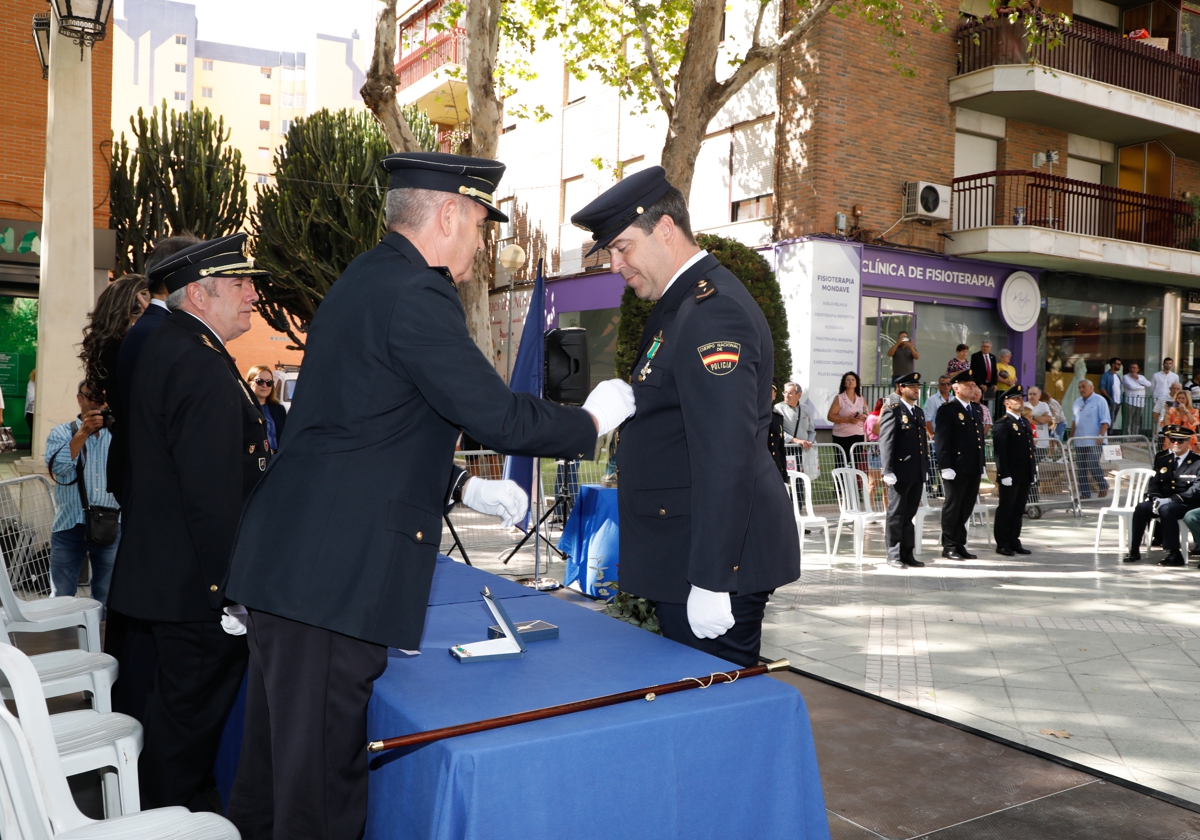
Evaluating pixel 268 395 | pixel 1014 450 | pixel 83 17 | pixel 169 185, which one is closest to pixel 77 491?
pixel 268 395

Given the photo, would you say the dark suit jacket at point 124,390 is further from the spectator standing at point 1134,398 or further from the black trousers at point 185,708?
the spectator standing at point 1134,398

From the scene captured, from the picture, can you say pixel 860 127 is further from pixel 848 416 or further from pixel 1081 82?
pixel 848 416

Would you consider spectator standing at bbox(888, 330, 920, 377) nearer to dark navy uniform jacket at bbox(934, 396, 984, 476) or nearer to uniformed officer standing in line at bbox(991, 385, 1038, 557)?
uniformed officer standing in line at bbox(991, 385, 1038, 557)

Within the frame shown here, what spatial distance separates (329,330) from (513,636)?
0.93 m

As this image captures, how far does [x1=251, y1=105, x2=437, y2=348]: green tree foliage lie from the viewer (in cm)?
2162

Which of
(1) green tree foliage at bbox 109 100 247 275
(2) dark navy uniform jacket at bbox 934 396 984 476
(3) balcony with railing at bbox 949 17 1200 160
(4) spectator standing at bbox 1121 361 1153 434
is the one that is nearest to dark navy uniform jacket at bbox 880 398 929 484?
(2) dark navy uniform jacket at bbox 934 396 984 476

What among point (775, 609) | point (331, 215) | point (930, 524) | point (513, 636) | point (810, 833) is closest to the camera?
point (810, 833)

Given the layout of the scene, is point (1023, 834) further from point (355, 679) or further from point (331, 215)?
point (331, 215)

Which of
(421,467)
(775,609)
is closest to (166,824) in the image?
(421,467)

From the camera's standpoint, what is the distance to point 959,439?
1040 cm

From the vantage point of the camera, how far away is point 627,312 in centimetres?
1631

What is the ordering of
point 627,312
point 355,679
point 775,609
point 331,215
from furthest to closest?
point 331,215 < point 627,312 < point 775,609 < point 355,679

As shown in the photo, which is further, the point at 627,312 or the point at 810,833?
the point at 627,312

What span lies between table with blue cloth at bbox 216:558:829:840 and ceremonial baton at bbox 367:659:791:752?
0.02 meters
